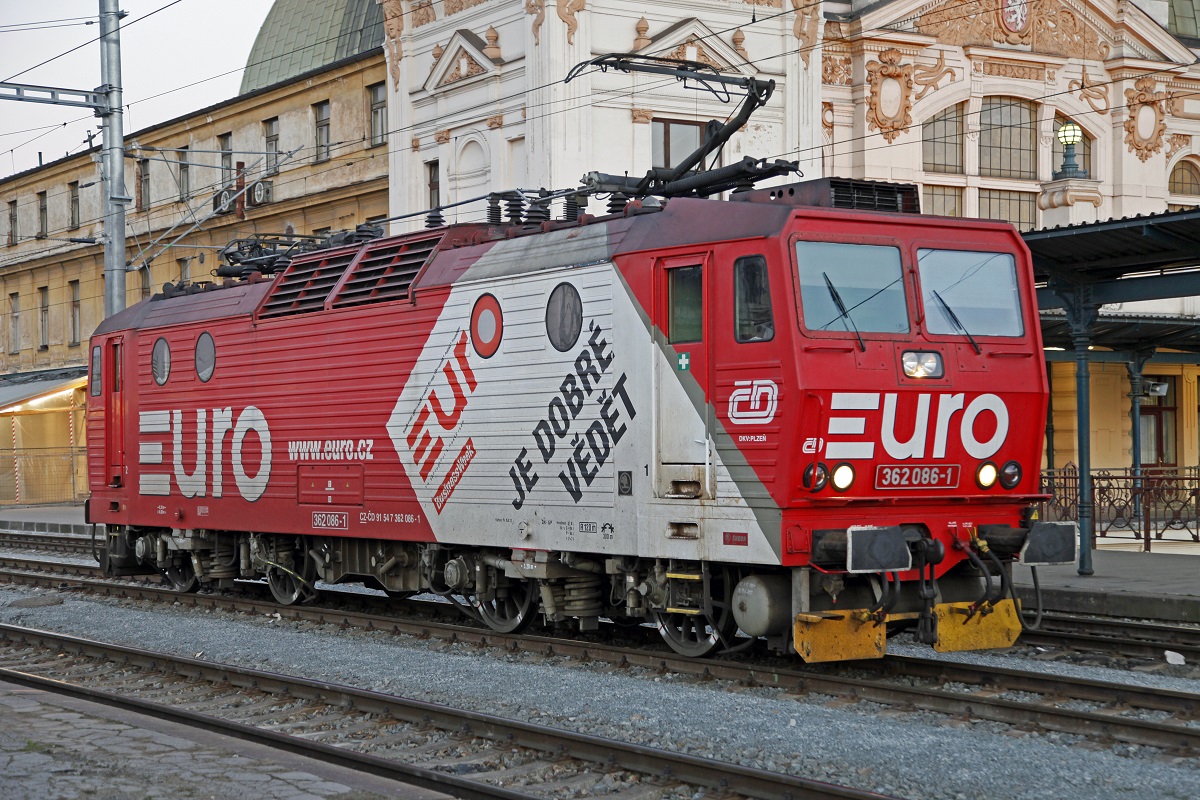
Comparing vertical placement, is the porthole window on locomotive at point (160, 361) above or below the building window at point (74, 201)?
below

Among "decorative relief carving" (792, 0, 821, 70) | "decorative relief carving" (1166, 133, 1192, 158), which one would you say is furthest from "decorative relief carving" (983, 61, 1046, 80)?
"decorative relief carving" (792, 0, 821, 70)

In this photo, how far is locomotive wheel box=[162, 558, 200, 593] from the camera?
63.8 ft

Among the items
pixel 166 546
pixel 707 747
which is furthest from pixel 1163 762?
pixel 166 546

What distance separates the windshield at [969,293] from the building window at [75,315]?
44.0m

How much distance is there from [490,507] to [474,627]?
156 cm

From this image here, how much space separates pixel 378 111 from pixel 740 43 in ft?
33.2

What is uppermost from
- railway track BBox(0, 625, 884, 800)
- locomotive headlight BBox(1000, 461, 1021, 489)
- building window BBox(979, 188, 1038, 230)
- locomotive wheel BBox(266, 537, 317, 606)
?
building window BBox(979, 188, 1038, 230)

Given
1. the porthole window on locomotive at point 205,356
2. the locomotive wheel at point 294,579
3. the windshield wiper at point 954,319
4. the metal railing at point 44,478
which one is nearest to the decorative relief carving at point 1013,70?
the porthole window on locomotive at point 205,356

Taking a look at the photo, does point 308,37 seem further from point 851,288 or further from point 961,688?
point 961,688

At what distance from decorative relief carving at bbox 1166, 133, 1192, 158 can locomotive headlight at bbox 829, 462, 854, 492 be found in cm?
3002

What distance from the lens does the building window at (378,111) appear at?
122ft

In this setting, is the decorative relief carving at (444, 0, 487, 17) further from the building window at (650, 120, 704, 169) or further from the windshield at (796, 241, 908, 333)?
the windshield at (796, 241, 908, 333)

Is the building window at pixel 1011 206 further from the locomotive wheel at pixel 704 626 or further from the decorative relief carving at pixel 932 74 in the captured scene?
the locomotive wheel at pixel 704 626

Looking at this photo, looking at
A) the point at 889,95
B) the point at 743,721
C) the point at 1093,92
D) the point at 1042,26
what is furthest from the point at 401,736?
the point at 1093,92
